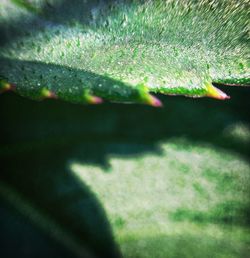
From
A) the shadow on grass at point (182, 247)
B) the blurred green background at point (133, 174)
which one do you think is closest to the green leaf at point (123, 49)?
the blurred green background at point (133, 174)

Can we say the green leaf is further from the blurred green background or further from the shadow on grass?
the shadow on grass

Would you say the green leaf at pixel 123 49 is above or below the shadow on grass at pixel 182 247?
above

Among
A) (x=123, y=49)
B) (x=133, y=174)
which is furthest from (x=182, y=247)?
(x=123, y=49)

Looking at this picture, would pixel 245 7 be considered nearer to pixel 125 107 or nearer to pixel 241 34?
pixel 241 34

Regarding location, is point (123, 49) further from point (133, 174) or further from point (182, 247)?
point (182, 247)

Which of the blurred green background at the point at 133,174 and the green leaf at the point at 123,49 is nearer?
the green leaf at the point at 123,49

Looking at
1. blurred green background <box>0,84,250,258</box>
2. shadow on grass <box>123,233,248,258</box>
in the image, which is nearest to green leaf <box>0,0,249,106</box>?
blurred green background <box>0,84,250,258</box>

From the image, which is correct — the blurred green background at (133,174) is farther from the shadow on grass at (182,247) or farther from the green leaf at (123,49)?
the green leaf at (123,49)
